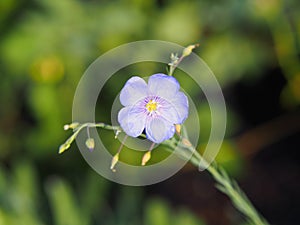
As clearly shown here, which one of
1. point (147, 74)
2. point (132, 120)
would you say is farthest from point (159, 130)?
point (147, 74)

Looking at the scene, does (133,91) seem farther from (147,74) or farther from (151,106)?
(147,74)

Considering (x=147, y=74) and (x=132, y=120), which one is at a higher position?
(x=132, y=120)

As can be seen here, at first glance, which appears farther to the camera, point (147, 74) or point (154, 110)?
point (147, 74)

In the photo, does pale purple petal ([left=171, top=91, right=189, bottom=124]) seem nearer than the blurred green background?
Yes

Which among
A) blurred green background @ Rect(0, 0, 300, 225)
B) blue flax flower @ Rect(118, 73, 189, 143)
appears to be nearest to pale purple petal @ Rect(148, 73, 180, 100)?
blue flax flower @ Rect(118, 73, 189, 143)

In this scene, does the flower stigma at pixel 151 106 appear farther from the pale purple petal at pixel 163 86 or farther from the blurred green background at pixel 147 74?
the blurred green background at pixel 147 74

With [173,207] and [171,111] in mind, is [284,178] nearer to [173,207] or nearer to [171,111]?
[173,207]

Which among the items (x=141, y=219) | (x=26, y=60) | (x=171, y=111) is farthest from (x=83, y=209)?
(x=171, y=111)

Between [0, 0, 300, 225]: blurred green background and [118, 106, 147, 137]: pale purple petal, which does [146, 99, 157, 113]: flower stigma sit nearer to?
[118, 106, 147, 137]: pale purple petal
